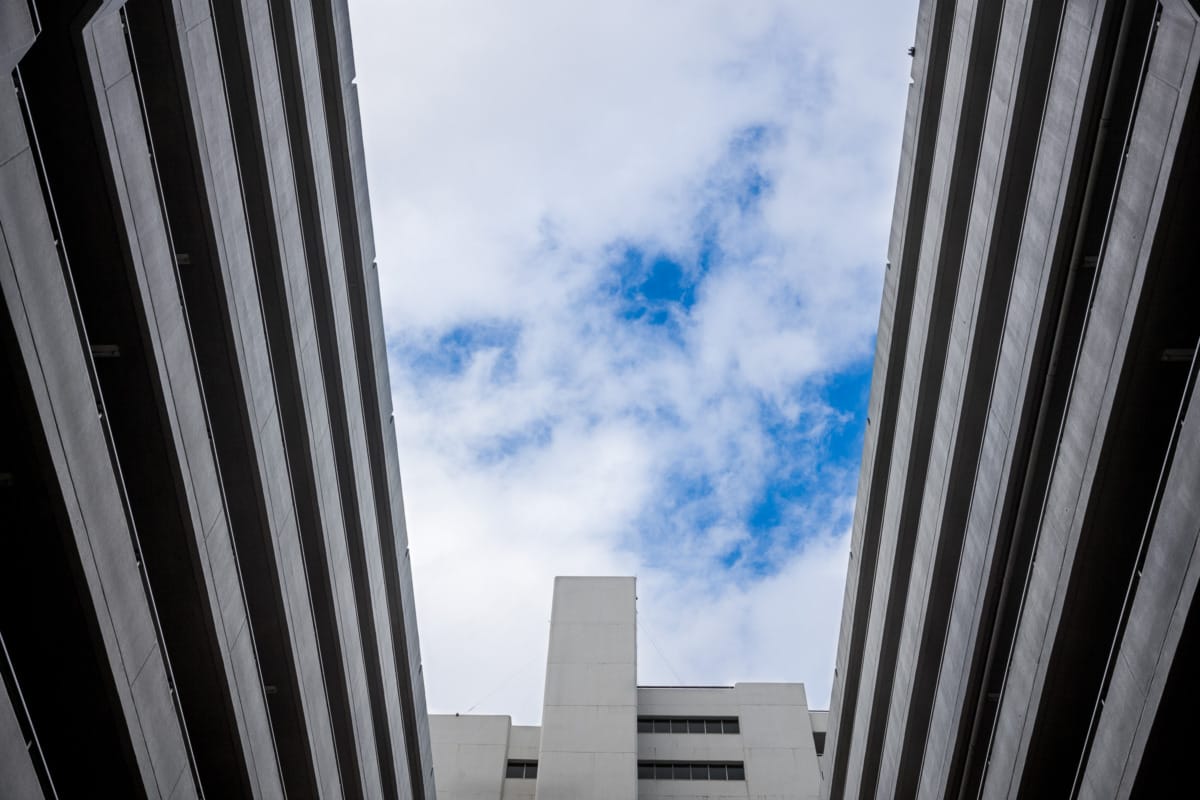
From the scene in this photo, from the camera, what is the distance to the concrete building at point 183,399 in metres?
11.7

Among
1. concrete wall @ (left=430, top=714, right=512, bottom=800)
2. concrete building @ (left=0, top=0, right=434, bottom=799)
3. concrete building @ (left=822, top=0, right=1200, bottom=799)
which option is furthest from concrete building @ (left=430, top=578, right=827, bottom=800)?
concrete building @ (left=822, top=0, right=1200, bottom=799)

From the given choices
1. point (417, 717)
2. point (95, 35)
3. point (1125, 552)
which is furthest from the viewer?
point (417, 717)

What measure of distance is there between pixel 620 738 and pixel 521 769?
5415 millimetres

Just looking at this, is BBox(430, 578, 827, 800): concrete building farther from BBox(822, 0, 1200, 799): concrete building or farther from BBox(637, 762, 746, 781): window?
BBox(822, 0, 1200, 799): concrete building

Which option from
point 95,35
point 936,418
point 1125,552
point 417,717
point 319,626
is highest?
point 95,35

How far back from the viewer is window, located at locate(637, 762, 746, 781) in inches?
1693

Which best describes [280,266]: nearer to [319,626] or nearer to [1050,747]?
[319,626]

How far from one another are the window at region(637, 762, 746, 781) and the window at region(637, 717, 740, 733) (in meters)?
1.97

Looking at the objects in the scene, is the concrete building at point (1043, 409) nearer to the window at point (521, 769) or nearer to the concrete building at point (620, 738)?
the concrete building at point (620, 738)

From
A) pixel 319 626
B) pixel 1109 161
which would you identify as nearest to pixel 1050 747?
pixel 1109 161

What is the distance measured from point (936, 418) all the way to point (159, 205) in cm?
1768

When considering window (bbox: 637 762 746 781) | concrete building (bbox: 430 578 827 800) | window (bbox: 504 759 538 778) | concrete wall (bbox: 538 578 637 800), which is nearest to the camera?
concrete wall (bbox: 538 578 637 800)

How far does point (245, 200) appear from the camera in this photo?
1856cm

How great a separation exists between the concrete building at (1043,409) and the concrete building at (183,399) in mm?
14027
